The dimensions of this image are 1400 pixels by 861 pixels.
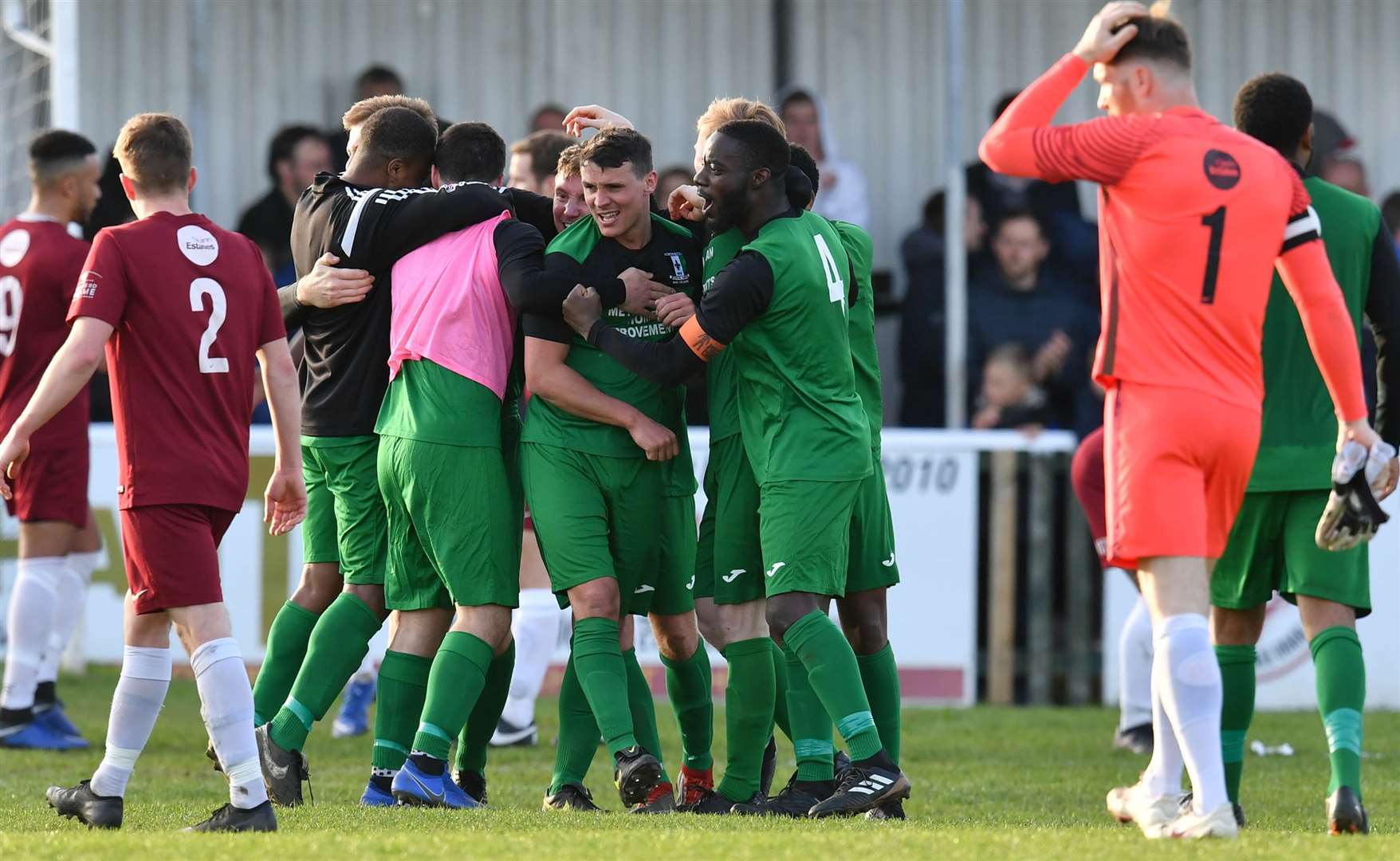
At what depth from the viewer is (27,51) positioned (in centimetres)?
1302

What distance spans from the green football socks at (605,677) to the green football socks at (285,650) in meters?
1.17

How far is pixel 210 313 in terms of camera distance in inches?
218

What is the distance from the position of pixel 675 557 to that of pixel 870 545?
2.07 feet

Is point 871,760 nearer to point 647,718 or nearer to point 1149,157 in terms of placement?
point 647,718

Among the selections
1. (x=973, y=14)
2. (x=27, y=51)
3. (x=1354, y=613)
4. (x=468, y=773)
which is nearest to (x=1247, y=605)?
(x=1354, y=613)

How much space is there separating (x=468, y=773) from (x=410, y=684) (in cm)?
45

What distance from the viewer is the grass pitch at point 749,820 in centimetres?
474

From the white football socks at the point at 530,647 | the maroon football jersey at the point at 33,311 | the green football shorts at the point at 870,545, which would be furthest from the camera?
Result: the white football socks at the point at 530,647

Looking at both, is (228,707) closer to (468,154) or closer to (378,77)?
(468,154)

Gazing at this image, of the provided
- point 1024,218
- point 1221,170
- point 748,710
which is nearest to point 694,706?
point 748,710

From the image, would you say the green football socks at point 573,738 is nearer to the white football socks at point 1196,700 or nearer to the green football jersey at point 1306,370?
the white football socks at point 1196,700

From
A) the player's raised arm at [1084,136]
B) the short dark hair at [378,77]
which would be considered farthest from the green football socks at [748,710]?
the short dark hair at [378,77]

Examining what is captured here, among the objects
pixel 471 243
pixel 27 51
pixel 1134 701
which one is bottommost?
pixel 1134 701

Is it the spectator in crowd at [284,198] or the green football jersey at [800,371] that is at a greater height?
the spectator in crowd at [284,198]
